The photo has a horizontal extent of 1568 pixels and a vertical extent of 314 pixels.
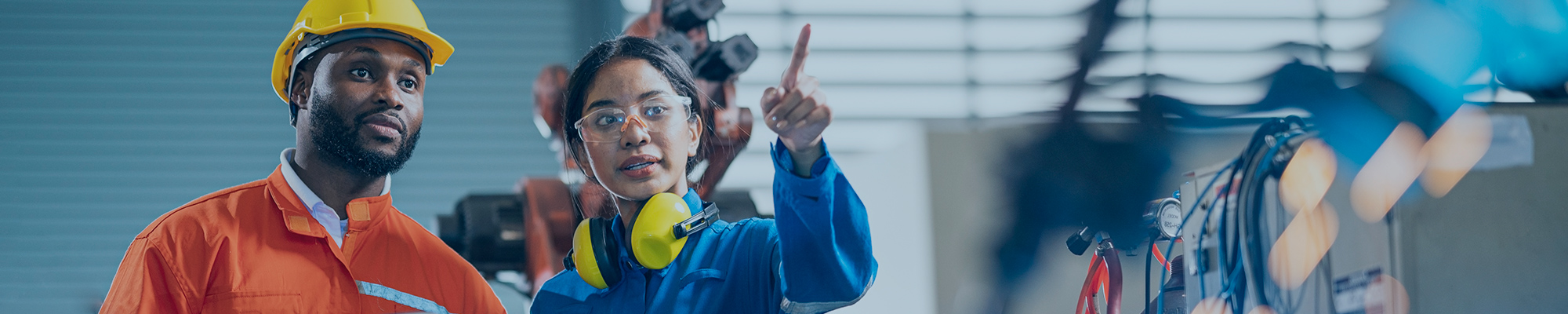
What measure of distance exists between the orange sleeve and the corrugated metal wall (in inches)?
171

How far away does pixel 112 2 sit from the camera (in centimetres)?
599

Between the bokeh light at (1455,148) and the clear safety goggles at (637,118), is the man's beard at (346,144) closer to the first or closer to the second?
the clear safety goggles at (637,118)

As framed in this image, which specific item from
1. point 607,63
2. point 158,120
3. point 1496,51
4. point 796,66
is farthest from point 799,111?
point 158,120

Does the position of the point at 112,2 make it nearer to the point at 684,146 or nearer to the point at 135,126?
the point at 135,126

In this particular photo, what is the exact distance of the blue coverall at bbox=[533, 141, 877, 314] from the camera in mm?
1323

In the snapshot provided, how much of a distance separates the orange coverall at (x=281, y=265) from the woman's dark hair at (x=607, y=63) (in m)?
0.50

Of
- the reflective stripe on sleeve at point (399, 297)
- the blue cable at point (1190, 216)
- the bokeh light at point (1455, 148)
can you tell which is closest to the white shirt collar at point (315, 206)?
the reflective stripe on sleeve at point (399, 297)

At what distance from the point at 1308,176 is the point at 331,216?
77.5 inches

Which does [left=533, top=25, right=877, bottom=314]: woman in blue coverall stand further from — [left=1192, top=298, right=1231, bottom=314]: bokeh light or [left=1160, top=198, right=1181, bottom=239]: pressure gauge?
[left=1160, top=198, right=1181, bottom=239]: pressure gauge

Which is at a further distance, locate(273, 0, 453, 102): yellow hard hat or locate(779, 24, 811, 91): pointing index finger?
locate(273, 0, 453, 102): yellow hard hat

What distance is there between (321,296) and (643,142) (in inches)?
30.0

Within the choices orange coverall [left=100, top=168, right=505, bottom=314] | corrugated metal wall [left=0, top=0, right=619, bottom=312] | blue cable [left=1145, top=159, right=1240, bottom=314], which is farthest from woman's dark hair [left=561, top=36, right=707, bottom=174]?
corrugated metal wall [left=0, top=0, right=619, bottom=312]

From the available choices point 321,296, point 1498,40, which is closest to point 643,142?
point 321,296

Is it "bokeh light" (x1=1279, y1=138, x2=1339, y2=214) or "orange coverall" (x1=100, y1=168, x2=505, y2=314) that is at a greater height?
"bokeh light" (x1=1279, y1=138, x2=1339, y2=214)
